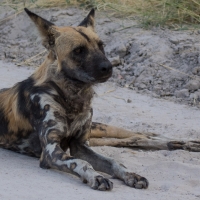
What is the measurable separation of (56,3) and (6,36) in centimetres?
71

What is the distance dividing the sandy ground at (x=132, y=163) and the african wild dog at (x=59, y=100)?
16cm

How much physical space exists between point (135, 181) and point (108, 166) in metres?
0.31

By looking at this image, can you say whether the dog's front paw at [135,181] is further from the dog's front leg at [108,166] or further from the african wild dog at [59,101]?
the african wild dog at [59,101]

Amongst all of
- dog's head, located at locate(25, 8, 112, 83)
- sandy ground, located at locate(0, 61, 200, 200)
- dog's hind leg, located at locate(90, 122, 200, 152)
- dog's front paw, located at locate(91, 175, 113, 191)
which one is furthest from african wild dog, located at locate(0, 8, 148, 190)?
dog's hind leg, located at locate(90, 122, 200, 152)

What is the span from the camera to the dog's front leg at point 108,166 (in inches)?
138

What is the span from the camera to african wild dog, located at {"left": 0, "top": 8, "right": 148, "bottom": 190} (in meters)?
3.90

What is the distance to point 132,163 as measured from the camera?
4070mm

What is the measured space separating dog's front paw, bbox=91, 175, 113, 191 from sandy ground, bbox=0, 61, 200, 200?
35 mm

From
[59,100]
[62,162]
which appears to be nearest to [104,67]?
[59,100]

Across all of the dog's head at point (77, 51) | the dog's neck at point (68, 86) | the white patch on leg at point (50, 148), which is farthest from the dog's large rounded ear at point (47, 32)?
the white patch on leg at point (50, 148)

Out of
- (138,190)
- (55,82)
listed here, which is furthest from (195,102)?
(138,190)

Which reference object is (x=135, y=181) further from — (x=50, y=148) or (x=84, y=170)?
(x=50, y=148)

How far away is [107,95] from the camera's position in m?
5.94

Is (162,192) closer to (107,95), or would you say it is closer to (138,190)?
(138,190)
